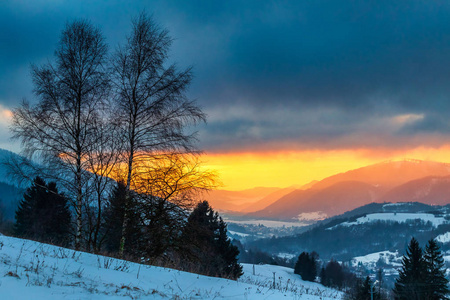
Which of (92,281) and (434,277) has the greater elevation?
(92,281)

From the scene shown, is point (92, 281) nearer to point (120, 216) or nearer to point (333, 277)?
point (120, 216)

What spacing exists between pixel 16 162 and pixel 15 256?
8114 mm

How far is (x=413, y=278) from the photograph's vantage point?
162 ft

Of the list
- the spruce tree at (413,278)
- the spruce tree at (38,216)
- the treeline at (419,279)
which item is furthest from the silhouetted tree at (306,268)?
the spruce tree at (38,216)

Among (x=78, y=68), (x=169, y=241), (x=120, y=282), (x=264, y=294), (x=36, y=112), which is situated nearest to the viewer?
(x=120, y=282)

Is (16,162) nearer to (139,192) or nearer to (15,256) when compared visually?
(139,192)

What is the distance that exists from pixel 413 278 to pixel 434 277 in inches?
125

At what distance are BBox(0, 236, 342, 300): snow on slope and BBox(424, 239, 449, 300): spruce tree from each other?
4571 cm

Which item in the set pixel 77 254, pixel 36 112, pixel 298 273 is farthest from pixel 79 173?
pixel 298 273

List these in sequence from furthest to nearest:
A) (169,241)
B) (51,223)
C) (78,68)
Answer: (51,223) → (78,68) → (169,241)

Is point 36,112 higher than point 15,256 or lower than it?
higher

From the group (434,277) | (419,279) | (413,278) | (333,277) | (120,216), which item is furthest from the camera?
(333,277)

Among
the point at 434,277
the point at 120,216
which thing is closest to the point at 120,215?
the point at 120,216

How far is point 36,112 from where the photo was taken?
15195 millimetres
